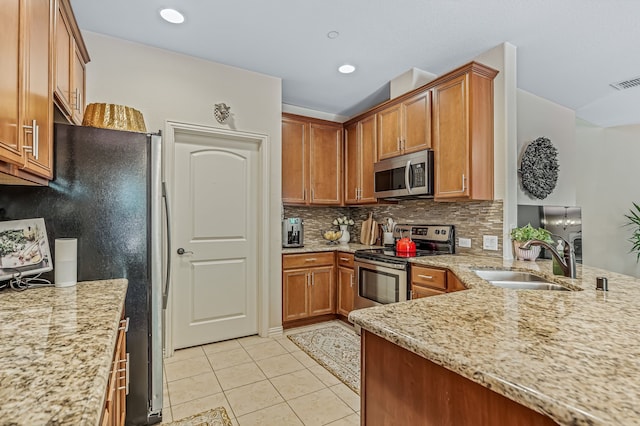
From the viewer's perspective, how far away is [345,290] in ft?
11.9

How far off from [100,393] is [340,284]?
312cm

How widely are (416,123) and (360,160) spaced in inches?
37.2

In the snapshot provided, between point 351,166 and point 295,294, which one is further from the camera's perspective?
point 351,166

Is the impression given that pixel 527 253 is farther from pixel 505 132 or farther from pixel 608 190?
pixel 608 190

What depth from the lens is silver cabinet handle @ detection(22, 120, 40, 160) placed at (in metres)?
1.26

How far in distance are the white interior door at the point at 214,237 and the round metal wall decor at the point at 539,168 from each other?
269cm

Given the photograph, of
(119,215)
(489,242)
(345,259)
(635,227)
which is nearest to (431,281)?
(489,242)

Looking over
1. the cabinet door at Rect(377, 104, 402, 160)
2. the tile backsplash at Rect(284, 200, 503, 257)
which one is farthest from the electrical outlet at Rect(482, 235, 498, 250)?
the cabinet door at Rect(377, 104, 402, 160)

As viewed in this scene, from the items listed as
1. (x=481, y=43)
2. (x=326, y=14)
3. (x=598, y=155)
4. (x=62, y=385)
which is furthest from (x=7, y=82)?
(x=598, y=155)

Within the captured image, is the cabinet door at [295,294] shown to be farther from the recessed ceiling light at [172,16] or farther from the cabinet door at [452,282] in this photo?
the recessed ceiling light at [172,16]

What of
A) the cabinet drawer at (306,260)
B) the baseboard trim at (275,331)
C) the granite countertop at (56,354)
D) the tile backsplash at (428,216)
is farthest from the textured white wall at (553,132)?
the granite countertop at (56,354)

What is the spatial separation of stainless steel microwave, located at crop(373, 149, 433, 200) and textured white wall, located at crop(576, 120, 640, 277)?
3220mm

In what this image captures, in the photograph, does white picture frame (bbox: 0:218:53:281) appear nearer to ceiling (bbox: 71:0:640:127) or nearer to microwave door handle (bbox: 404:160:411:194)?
ceiling (bbox: 71:0:640:127)

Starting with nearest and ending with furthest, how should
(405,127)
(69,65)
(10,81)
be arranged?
(10,81) < (69,65) < (405,127)
